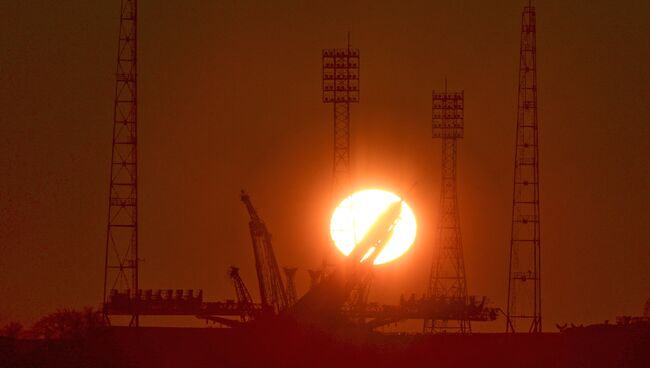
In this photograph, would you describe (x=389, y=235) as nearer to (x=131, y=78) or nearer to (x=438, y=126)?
(x=438, y=126)

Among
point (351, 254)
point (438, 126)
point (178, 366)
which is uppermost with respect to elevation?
point (438, 126)

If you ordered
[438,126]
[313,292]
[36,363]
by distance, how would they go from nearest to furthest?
[36,363] → [313,292] → [438,126]

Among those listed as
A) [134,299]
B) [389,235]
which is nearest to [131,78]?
[134,299]

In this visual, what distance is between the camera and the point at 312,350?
122m

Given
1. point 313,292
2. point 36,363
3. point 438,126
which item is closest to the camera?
point 36,363

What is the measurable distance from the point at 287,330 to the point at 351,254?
9177 millimetres

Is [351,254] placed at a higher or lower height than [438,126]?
lower

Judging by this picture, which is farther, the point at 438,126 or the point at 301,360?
the point at 438,126

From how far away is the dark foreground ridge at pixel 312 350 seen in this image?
396 ft

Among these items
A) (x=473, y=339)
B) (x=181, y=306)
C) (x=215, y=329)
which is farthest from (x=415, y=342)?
(x=181, y=306)

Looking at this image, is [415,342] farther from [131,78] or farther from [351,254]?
[131,78]

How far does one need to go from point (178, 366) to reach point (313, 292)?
12.8 metres

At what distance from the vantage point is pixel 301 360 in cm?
12081

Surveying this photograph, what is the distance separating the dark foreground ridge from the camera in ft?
396
